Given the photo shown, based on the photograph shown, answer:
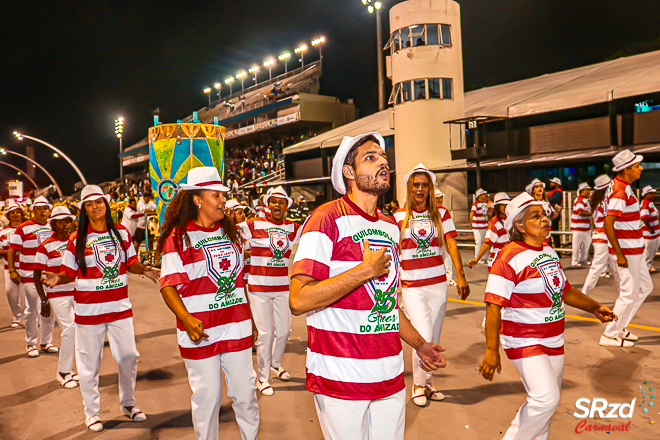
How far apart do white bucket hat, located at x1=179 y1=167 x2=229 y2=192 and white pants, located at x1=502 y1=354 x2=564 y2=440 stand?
262 centimetres

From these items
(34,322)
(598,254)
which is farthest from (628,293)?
(34,322)

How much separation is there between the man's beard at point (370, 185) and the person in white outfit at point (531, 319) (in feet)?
4.98

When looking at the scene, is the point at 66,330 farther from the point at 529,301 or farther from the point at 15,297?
the point at 529,301

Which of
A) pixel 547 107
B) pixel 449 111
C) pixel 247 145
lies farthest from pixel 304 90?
pixel 547 107

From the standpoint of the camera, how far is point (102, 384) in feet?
19.9

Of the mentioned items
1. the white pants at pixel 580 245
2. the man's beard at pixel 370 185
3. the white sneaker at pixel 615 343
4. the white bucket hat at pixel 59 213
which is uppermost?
the man's beard at pixel 370 185

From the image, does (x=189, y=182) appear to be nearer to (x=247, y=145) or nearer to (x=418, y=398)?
(x=418, y=398)

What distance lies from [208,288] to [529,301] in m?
2.36

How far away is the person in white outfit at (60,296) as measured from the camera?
6066mm

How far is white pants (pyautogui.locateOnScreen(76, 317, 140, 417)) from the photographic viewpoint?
4832mm

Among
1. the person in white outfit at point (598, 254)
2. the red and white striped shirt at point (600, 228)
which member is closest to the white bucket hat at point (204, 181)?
the person in white outfit at point (598, 254)

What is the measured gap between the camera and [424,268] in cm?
520

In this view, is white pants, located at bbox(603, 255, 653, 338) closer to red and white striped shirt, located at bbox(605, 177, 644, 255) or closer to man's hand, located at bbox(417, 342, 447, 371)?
red and white striped shirt, located at bbox(605, 177, 644, 255)

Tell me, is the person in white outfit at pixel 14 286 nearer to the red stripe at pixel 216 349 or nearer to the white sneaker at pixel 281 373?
the white sneaker at pixel 281 373
